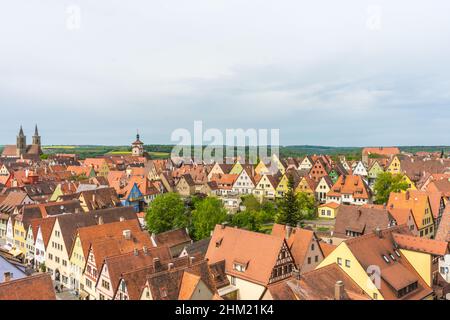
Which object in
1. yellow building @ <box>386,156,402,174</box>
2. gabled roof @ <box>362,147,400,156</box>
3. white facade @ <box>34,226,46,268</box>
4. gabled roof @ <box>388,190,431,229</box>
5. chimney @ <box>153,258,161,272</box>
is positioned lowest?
white facade @ <box>34,226,46,268</box>

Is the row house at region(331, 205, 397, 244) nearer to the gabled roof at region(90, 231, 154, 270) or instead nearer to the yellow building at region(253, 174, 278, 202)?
the gabled roof at region(90, 231, 154, 270)

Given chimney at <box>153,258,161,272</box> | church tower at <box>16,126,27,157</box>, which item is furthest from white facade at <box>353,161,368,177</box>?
church tower at <box>16,126,27,157</box>

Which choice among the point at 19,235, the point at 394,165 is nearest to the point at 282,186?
the point at 394,165

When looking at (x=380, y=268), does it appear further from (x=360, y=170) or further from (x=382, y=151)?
(x=382, y=151)

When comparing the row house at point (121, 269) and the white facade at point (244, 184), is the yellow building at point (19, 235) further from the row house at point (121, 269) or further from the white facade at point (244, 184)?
the white facade at point (244, 184)
